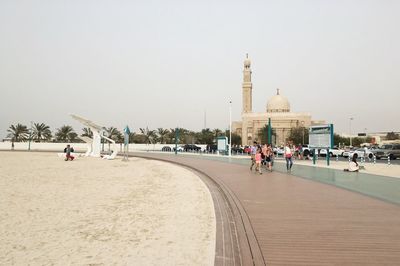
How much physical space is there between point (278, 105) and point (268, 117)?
497 centimetres

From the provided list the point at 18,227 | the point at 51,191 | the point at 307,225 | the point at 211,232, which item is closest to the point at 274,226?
the point at 307,225

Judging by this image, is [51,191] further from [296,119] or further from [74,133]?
[296,119]

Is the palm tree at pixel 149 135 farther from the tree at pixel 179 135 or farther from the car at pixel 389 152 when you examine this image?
the car at pixel 389 152

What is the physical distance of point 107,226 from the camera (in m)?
7.15

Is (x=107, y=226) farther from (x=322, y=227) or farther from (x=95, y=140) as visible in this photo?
(x=95, y=140)

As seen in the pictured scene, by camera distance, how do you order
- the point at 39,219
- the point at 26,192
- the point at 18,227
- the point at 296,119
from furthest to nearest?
1. the point at 296,119
2. the point at 26,192
3. the point at 39,219
4. the point at 18,227

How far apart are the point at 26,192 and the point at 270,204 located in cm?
816

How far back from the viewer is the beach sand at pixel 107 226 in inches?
205

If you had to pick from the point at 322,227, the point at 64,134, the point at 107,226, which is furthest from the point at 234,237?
the point at 64,134

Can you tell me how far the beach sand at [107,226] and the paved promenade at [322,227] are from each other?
0.96 metres

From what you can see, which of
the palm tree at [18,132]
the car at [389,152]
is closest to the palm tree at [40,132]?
the palm tree at [18,132]

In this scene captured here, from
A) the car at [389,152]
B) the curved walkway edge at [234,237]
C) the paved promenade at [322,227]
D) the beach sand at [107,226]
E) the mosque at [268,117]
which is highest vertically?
the mosque at [268,117]

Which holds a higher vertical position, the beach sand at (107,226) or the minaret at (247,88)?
the minaret at (247,88)

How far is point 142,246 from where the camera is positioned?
5.66 m
